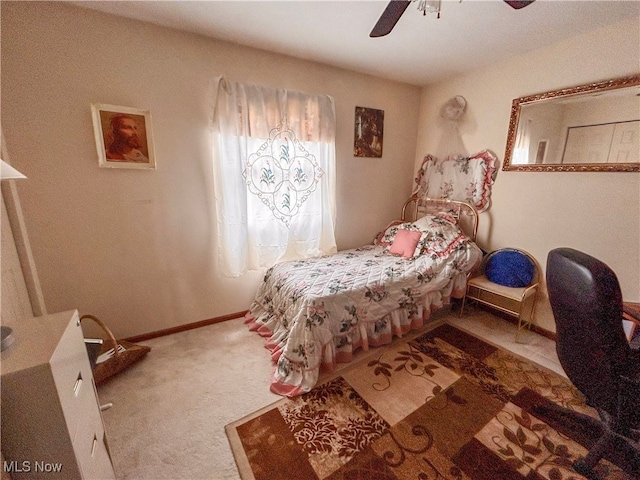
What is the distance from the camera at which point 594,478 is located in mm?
1247

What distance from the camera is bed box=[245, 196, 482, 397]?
183 cm

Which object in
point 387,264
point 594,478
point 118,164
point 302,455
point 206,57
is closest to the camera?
point 594,478

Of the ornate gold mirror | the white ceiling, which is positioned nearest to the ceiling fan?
the white ceiling

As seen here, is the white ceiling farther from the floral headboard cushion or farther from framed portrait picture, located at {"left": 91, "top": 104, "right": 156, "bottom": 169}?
the floral headboard cushion

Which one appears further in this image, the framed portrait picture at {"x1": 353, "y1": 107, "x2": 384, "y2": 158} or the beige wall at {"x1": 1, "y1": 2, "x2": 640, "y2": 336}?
the framed portrait picture at {"x1": 353, "y1": 107, "x2": 384, "y2": 158}

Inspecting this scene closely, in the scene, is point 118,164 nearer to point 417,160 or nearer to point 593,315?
point 593,315

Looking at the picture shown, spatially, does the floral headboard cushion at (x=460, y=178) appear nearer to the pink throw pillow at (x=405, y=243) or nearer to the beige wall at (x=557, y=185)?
the beige wall at (x=557, y=185)

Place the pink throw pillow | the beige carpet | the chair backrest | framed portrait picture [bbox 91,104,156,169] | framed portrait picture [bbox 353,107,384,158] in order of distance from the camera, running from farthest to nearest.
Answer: framed portrait picture [bbox 353,107,384,158] → the pink throw pillow → framed portrait picture [bbox 91,104,156,169] → the beige carpet → the chair backrest

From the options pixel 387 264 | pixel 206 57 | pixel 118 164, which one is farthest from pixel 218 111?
pixel 387 264

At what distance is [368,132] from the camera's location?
10.1ft

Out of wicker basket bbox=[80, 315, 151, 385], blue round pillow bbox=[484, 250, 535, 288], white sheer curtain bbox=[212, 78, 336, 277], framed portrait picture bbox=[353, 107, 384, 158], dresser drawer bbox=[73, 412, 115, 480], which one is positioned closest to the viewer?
dresser drawer bbox=[73, 412, 115, 480]

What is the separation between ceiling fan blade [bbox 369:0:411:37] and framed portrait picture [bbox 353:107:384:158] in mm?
1464

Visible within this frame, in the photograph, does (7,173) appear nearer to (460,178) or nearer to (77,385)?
(77,385)

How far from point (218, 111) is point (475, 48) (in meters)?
2.33
